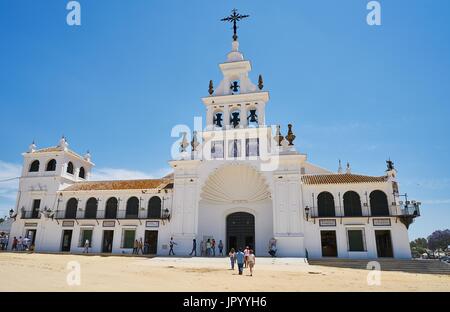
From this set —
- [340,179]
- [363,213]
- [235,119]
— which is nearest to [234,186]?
[235,119]

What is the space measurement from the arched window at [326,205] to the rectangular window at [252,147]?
20.5ft

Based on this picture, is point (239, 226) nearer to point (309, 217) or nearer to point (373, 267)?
point (309, 217)

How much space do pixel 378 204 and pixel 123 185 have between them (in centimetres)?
2240

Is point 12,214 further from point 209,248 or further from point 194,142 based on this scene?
point 209,248

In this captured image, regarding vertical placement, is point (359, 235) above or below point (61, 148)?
below

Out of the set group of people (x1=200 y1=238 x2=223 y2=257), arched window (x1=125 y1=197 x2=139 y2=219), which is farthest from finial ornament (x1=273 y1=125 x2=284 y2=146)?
arched window (x1=125 y1=197 x2=139 y2=219)

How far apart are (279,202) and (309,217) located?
8.39ft

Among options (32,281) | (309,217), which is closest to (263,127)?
(309,217)

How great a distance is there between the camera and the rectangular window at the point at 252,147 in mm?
26031

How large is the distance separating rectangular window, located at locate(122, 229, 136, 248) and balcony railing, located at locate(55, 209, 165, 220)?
4.05ft

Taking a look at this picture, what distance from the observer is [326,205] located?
24.9 meters

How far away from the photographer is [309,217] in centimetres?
2412

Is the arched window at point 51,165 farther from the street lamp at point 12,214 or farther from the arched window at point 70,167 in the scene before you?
the street lamp at point 12,214
